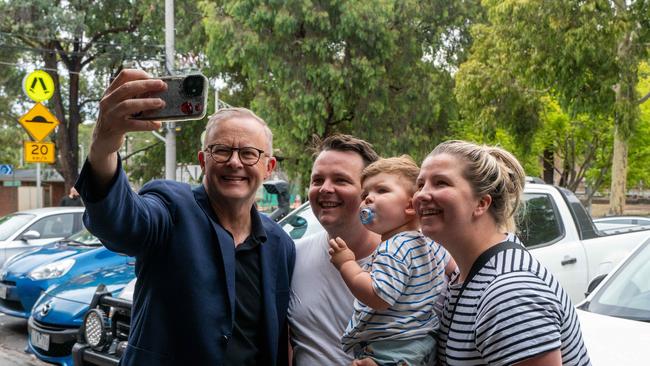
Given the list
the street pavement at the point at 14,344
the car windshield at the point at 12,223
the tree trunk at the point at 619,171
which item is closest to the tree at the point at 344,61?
the tree trunk at the point at 619,171

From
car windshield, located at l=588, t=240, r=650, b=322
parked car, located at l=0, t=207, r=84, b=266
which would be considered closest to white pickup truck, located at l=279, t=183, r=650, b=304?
car windshield, located at l=588, t=240, r=650, b=322

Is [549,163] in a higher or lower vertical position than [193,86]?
lower

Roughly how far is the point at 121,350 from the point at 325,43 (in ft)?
42.0

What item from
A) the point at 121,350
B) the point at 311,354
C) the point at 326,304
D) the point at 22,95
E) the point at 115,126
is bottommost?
the point at 121,350

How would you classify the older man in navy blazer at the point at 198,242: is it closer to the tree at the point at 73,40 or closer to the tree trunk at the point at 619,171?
the tree trunk at the point at 619,171

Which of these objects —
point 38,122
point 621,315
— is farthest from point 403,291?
point 38,122

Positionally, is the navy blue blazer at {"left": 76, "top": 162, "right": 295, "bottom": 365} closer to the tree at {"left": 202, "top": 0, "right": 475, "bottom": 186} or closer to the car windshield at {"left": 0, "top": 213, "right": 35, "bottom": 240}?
the car windshield at {"left": 0, "top": 213, "right": 35, "bottom": 240}

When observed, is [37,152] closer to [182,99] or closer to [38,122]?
[38,122]

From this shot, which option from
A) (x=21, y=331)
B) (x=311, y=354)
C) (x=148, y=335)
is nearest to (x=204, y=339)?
(x=148, y=335)

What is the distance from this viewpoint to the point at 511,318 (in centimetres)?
166

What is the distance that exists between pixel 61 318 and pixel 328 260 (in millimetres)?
3962

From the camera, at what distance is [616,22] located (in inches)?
487

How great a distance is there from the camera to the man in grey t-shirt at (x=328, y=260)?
98.3 inches

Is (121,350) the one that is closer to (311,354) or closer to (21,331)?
(311,354)
